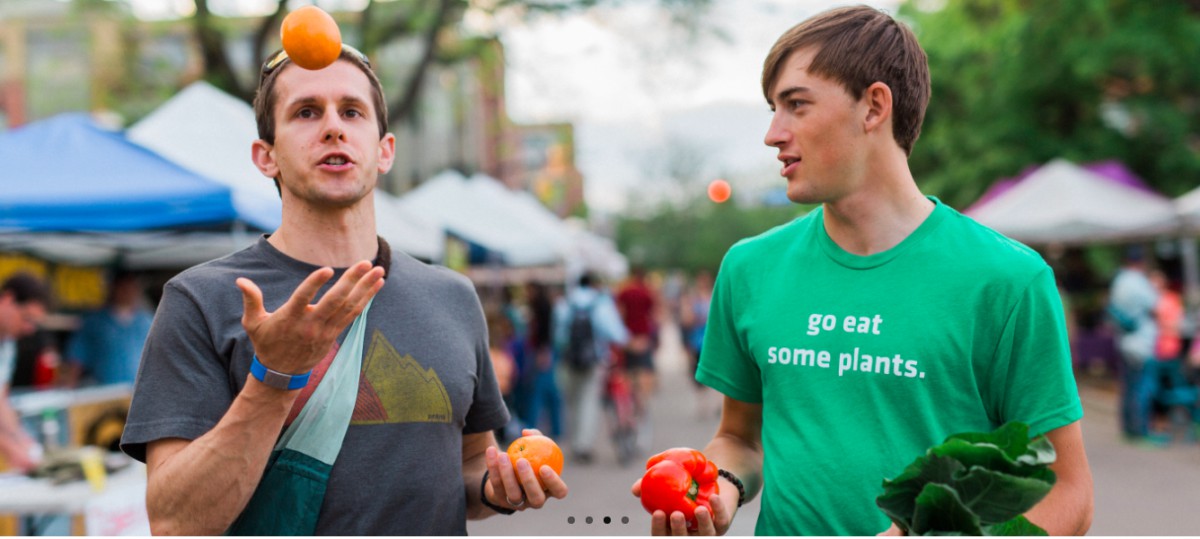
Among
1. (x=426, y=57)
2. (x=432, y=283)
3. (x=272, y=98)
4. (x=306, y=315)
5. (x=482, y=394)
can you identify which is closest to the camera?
(x=306, y=315)

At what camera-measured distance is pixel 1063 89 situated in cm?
1961

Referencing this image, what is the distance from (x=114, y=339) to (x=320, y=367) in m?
7.21

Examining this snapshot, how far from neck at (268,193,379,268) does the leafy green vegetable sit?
1372 mm

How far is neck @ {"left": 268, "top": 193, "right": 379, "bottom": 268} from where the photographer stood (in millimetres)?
2232

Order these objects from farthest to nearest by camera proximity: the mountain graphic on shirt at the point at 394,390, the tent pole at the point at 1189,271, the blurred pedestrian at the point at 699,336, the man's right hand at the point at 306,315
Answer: the tent pole at the point at 1189,271 → the blurred pedestrian at the point at 699,336 → the mountain graphic on shirt at the point at 394,390 → the man's right hand at the point at 306,315

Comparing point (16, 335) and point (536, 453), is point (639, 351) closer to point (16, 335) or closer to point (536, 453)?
point (16, 335)

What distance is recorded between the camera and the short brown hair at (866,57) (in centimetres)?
217

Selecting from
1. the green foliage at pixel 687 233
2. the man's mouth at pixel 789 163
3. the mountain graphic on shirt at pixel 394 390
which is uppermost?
the green foliage at pixel 687 233

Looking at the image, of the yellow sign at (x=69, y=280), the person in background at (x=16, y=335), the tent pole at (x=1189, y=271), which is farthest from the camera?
the tent pole at (x=1189, y=271)

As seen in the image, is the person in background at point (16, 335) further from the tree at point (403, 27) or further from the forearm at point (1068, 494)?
the tree at point (403, 27)

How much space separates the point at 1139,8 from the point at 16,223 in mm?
17935

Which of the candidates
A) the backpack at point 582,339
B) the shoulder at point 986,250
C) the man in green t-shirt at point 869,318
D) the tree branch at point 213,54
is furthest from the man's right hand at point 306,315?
Result: the tree branch at point 213,54

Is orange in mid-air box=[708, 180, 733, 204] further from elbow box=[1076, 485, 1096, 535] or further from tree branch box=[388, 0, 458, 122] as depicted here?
tree branch box=[388, 0, 458, 122]

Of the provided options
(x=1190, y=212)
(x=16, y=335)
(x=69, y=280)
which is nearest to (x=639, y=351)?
(x=69, y=280)
